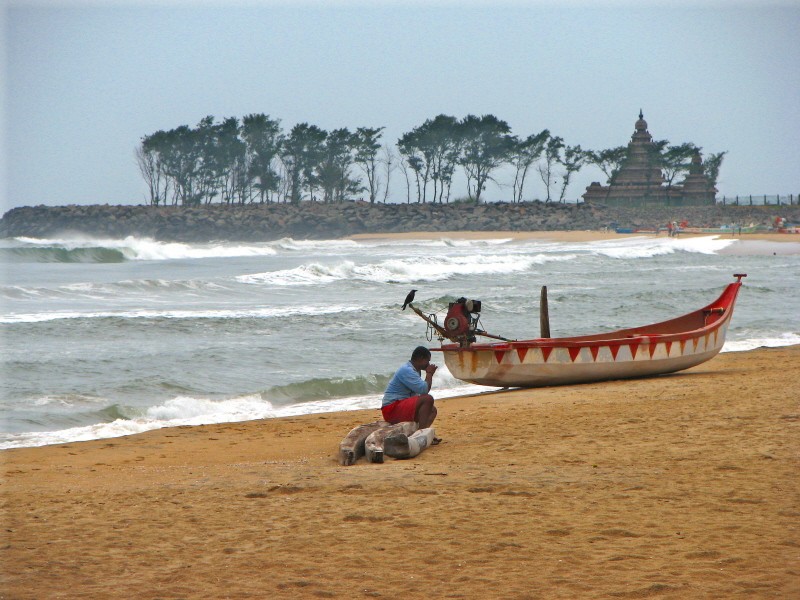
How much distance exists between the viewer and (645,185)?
87.7 m

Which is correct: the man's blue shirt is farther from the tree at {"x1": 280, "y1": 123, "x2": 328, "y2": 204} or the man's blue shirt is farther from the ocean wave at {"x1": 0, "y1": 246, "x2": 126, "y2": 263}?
the tree at {"x1": 280, "y1": 123, "x2": 328, "y2": 204}

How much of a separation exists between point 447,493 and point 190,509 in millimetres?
1599

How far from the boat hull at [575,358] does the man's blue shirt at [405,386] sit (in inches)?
115

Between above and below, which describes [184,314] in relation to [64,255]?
below

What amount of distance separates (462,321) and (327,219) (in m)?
78.8

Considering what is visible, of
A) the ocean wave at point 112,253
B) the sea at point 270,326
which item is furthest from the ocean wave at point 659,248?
the ocean wave at point 112,253

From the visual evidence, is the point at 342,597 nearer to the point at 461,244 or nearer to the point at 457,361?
the point at 457,361

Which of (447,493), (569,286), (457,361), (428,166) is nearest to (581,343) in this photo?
(457,361)

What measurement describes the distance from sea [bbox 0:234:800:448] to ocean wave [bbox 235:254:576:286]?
12 centimetres

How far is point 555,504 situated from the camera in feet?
19.3

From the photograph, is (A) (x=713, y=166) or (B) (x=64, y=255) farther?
(A) (x=713, y=166)

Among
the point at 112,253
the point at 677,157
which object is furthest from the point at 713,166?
the point at 112,253

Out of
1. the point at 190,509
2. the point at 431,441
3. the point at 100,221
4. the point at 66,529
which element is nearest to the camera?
the point at 66,529

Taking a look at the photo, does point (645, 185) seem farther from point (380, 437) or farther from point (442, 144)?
point (380, 437)
